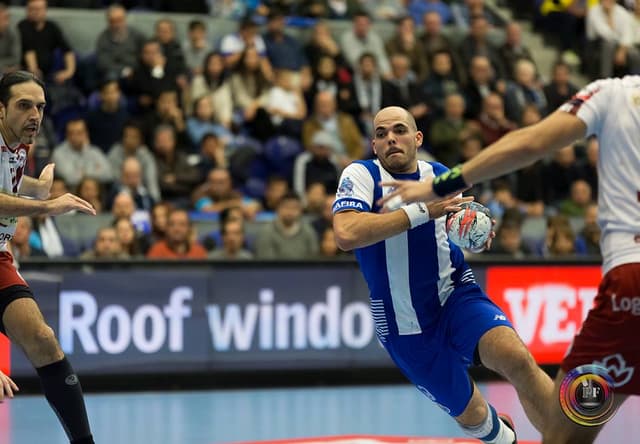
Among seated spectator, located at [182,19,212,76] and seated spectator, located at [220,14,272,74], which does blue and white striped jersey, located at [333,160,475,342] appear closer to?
seated spectator, located at [220,14,272,74]

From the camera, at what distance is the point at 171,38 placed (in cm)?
1367

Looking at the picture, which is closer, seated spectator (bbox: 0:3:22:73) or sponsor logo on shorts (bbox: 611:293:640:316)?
sponsor logo on shorts (bbox: 611:293:640:316)

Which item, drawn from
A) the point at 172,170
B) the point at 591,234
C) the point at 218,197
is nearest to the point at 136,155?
the point at 172,170

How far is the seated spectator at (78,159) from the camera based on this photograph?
40.0 feet

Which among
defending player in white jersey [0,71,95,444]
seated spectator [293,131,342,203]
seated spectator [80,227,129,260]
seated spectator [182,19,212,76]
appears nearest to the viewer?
defending player in white jersey [0,71,95,444]

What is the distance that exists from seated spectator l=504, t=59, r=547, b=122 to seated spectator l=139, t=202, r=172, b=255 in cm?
535

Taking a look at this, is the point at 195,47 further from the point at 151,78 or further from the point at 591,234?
the point at 591,234

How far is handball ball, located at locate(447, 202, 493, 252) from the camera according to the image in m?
6.08

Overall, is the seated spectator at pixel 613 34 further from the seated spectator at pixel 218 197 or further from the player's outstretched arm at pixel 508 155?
the player's outstretched arm at pixel 508 155

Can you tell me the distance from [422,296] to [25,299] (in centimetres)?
216

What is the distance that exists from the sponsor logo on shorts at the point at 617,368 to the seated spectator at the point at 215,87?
920 centimetres

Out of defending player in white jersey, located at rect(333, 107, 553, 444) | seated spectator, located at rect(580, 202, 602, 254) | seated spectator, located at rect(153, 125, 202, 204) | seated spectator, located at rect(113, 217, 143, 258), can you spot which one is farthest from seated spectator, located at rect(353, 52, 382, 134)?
defending player in white jersey, located at rect(333, 107, 553, 444)

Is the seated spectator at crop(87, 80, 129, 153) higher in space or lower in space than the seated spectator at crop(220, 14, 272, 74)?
lower

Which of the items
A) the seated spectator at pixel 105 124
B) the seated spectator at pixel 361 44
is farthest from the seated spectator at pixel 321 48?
the seated spectator at pixel 105 124
